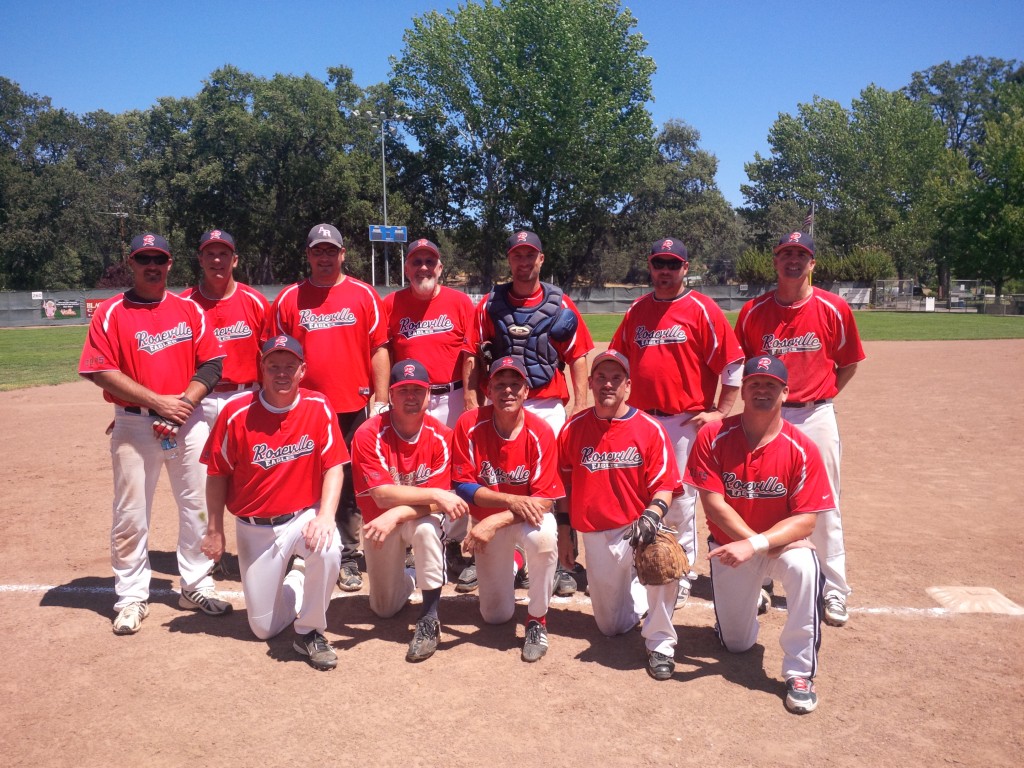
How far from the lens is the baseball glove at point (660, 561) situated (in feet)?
12.6

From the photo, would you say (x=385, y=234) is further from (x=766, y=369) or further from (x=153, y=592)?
(x=766, y=369)

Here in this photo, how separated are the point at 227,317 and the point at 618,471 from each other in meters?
2.83

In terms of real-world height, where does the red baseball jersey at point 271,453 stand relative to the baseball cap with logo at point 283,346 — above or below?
below

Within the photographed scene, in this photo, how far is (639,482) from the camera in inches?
171

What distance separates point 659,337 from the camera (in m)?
5.03

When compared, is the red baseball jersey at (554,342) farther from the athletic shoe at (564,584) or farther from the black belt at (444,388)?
the athletic shoe at (564,584)

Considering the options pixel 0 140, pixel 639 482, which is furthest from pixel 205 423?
→ pixel 0 140

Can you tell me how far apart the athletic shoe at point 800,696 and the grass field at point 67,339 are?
1536cm

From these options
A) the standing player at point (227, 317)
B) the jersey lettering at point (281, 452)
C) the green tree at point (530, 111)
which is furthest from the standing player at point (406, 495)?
the green tree at point (530, 111)

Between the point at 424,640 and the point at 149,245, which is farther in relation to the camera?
the point at 149,245

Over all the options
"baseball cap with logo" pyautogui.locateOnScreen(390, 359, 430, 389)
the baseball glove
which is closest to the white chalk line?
the baseball glove

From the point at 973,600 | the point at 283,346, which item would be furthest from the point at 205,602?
the point at 973,600

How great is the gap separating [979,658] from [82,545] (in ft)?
19.8

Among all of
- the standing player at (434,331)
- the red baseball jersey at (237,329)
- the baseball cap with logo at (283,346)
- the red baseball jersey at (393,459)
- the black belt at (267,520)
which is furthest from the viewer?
the standing player at (434,331)
